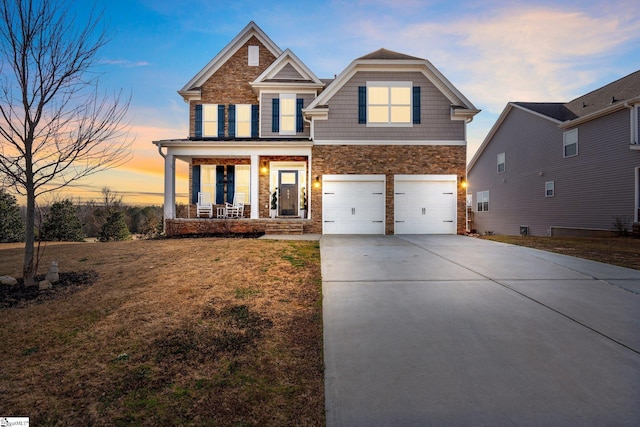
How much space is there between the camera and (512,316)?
4.09 metres

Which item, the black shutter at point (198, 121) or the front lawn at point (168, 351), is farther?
the black shutter at point (198, 121)

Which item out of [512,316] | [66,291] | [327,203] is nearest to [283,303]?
[512,316]

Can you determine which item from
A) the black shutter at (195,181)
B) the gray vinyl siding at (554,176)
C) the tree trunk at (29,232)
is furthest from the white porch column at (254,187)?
the gray vinyl siding at (554,176)

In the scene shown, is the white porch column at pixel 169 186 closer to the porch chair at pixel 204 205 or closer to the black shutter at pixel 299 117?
the porch chair at pixel 204 205

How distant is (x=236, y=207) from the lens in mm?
14180

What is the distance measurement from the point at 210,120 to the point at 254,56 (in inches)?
156

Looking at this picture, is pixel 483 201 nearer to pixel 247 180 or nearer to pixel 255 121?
pixel 255 121

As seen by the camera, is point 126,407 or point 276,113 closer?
point 126,407

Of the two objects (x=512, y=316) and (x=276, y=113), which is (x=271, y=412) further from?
(x=276, y=113)

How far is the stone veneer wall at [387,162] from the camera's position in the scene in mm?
13336

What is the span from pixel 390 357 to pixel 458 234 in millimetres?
11647

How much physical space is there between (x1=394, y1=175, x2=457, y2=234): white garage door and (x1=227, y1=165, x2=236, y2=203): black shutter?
7566mm

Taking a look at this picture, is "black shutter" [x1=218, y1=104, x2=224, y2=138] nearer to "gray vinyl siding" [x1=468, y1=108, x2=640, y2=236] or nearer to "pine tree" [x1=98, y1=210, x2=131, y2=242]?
"pine tree" [x1=98, y1=210, x2=131, y2=242]

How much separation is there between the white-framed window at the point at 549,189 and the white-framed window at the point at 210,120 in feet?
63.8
